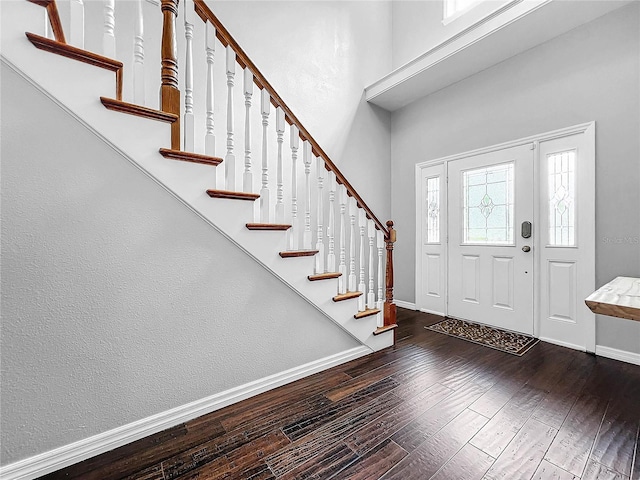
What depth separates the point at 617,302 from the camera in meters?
1.22

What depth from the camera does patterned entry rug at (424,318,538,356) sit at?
2773mm

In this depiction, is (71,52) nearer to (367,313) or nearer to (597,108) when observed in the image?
(367,313)

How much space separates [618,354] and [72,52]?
4286 millimetres

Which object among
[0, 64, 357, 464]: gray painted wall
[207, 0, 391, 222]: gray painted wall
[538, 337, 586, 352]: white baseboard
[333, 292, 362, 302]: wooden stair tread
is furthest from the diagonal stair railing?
[538, 337, 586, 352]: white baseboard

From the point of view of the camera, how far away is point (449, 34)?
3615mm

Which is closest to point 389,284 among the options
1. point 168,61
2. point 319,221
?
point 319,221

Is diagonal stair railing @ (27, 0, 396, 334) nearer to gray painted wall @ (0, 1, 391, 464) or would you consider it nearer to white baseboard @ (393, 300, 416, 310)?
gray painted wall @ (0, 1, 391, 464)

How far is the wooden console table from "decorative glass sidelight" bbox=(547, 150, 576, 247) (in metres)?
1.41

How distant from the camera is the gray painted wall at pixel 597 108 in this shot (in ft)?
8.00

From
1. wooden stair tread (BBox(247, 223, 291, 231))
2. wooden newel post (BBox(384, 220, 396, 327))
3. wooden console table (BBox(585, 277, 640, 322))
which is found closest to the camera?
wooden console table (BBox(585, 277, 640, 322))

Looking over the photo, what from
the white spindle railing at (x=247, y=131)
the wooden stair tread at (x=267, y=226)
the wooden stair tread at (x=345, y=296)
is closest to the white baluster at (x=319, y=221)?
the white spindle railing at (x=247, y=131)

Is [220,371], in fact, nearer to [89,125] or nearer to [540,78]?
[89,125]

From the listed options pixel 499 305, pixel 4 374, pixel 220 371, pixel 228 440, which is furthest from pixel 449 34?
pixel 4 374

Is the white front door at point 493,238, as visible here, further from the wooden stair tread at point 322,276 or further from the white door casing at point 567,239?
the wooden stair tread at point 322,276
